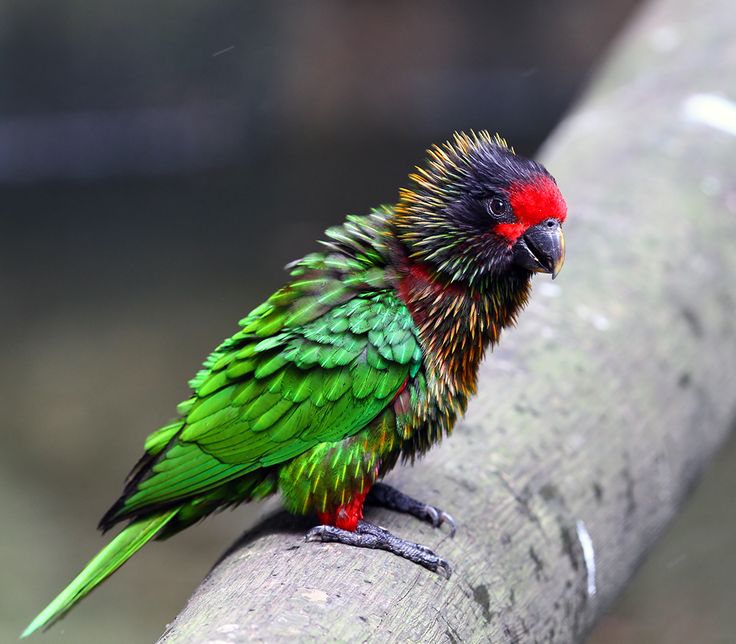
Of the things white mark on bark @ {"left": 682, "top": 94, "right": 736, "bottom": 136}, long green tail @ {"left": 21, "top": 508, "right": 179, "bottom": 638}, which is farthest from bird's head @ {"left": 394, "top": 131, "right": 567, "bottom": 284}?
white mark on bark @ {"left": 682, "top": 94, "right": 736, "bottom": 136}

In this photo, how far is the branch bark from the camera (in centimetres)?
209

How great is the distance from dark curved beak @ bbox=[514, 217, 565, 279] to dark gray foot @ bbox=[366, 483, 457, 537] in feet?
2.10

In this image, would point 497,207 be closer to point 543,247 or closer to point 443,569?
point 543,247

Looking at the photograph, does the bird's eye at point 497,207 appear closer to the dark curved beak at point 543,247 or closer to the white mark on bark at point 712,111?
the dark curved beak at point 543,247

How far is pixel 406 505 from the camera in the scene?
8.15ft

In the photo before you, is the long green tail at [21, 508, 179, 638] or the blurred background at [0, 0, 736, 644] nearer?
the long green tail at [21, 508, 179, 638]

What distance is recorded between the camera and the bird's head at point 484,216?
230cm

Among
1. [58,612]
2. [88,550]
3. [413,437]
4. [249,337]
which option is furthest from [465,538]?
[88,550]

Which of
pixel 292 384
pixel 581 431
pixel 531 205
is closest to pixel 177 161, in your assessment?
pixel 581 431

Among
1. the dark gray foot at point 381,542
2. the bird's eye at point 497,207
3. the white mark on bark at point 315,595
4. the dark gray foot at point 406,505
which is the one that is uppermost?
the bird's eye at point 497,207

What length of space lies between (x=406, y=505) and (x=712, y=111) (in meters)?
2.54

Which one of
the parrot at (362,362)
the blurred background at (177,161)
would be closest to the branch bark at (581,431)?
the parrot at (362,362)

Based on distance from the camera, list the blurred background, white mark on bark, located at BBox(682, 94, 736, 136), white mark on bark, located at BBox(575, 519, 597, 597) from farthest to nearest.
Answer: the blurred background, white mark on bark, located at BBox(682, 94, 736, 136), white mark on bark, located at BBox(575, 519, 597, 597)

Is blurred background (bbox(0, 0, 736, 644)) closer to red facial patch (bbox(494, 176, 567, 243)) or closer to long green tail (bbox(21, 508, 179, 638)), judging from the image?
long green tail (bbox(21, 508, 179, 638))
